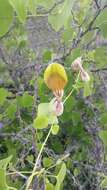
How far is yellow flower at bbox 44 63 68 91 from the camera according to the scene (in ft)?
1.94

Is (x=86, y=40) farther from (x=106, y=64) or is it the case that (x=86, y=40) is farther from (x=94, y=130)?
(x=94, y=130)

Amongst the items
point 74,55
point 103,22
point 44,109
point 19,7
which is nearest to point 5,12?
point 19,7

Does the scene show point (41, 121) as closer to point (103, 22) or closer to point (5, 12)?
point (5, 12)

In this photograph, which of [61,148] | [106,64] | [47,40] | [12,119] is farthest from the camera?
[47,40]

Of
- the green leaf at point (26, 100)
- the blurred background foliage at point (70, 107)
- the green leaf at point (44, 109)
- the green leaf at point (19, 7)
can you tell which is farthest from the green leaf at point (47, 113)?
the green leaf at point (26, 100)

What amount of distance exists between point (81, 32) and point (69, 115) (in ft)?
0.78

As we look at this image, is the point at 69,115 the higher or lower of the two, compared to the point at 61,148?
higher

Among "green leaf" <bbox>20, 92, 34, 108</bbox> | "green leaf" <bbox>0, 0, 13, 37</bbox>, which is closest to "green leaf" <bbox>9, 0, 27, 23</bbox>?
"green leaf" <bbox>0, 0, 13, 37</bbox>

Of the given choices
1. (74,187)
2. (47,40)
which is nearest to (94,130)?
(74,187)

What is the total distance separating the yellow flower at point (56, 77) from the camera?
59 cm

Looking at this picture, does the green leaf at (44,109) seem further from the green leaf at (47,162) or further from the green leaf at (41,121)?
the green leaf at (47,162)

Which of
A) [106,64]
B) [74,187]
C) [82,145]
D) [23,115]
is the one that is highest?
[106,64]

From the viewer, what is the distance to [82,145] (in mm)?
1446

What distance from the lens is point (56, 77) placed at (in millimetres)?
595
